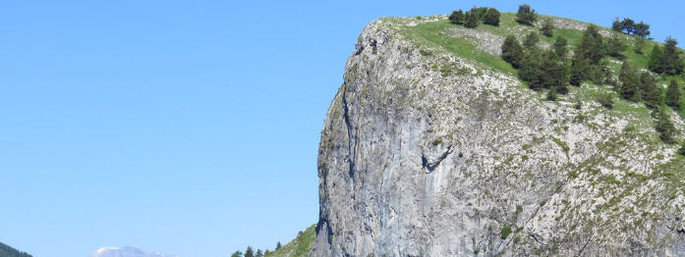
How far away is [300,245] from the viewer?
162m

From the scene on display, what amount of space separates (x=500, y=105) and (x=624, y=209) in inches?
880

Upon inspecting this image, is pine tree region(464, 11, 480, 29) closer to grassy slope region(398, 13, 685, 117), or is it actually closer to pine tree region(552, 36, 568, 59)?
grassy slope region(398, 13, 685, 117)

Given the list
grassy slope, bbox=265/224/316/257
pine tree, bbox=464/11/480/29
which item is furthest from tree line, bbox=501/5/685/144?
grassy slope, bbox=265/224/316/257

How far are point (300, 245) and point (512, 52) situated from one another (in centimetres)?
4921

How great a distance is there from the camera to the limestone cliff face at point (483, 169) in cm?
10625

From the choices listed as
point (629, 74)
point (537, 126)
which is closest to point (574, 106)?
Answer: point (537, 126)

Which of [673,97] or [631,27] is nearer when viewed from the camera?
[673,97]

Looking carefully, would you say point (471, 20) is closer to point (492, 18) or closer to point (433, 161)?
point (492, 18)

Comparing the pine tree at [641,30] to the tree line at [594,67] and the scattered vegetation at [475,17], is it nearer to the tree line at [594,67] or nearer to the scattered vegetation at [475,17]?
the tree line at [594,67]

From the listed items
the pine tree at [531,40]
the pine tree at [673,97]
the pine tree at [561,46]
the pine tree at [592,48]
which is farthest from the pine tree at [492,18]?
the pine tree at [673,97]

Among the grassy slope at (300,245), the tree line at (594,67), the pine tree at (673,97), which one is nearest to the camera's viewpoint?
the tree line at (594,67)

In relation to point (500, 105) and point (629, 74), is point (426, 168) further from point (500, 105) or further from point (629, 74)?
point (629, 74)

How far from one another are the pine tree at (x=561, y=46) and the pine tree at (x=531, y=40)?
8.84ft

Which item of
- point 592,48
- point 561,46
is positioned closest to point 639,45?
point 592,48
